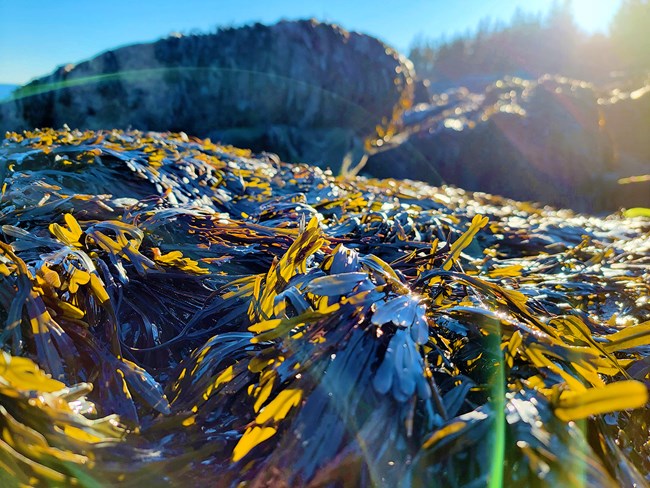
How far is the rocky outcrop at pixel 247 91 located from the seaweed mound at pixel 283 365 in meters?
5.31

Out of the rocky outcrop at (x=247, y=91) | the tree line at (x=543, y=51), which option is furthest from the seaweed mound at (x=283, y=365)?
the tree line at (x=543, y=51)

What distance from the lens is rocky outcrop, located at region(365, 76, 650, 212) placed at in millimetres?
8109

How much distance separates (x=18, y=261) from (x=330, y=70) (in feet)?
23.0

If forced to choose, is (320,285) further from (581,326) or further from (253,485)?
(581,326)

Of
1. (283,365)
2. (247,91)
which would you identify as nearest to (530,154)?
(247,91)

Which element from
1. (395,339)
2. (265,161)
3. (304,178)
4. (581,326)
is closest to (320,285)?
(395,339)

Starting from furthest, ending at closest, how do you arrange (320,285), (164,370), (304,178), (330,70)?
(330,70)
(304,178)
(164,370)
(320,285)

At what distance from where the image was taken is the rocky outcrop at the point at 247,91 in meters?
5.79

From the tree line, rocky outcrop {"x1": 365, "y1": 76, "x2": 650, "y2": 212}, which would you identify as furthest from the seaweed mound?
the tree line

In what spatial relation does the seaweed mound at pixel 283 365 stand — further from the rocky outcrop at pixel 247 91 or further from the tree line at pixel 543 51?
the tree line at pixel 543 51

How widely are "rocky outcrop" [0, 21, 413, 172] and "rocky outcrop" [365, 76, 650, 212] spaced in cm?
104

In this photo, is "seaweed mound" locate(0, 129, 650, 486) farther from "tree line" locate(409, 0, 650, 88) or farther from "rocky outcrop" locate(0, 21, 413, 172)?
"tree line" locate(409, 0, 650, 88)

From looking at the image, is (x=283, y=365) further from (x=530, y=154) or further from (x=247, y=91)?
(x=530, y=154)

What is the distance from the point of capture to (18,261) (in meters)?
0.76
